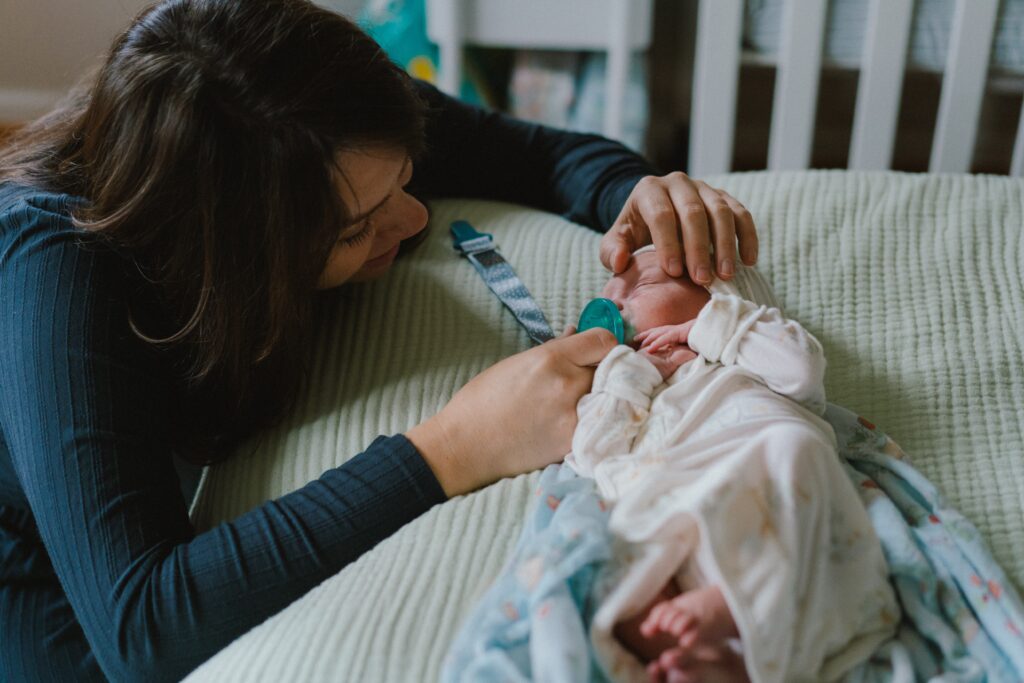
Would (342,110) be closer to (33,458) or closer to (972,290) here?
(33,458)

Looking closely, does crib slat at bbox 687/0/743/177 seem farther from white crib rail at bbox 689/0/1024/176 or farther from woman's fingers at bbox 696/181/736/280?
woman's fingers at bbox 696/181/736/280

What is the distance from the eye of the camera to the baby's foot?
674 mm

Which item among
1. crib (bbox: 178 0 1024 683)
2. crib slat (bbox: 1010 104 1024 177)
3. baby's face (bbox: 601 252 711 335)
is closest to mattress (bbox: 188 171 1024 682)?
crib (bbox: 178 0 1024 683)

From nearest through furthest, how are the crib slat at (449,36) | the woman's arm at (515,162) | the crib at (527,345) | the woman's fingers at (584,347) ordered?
the crib at (527,345), the woman's fingers at (584,347), the woman's arm at (515,162), the crib slat at (449,36)

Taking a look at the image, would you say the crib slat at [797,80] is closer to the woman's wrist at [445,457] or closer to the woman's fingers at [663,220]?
the woman's fingers at [663,220]

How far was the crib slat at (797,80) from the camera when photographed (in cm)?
179

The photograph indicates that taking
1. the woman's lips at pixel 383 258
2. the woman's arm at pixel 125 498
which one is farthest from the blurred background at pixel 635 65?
the woman's arm at pixel 125 498

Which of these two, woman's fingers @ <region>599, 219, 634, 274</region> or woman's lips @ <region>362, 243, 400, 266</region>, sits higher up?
woman's fingers @ <region>599, 219, 634, 274</region>

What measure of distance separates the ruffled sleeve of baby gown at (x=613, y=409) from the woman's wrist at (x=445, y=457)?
0.31 ft

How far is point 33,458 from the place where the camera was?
0.84 metres

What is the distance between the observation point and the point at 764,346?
2.83 feet

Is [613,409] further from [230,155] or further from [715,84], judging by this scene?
[715,84]

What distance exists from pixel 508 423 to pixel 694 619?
0.91 feet

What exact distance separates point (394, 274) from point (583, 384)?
0.35 m
